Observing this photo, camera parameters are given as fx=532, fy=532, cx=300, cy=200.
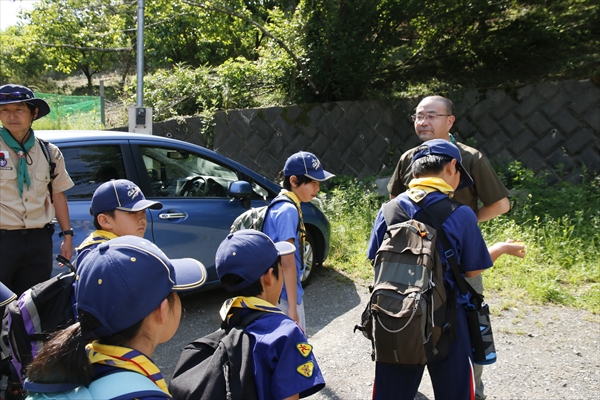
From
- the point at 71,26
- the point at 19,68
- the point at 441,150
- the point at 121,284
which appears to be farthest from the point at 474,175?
the point at 19,68

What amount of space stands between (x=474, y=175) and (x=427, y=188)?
935 millimetres

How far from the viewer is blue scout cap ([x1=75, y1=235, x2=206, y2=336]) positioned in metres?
1.42

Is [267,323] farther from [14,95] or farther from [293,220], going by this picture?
[14,95]

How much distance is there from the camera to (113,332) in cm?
144

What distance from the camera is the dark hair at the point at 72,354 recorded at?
53.1 inches

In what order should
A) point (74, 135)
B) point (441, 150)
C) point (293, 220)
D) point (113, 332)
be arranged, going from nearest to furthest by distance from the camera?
point (113, 332) → point (441, 150) → point (293, 220) → point (74, 135)

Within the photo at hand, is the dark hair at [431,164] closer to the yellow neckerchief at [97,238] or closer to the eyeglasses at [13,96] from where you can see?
the yellow neckerchief at [97,238]

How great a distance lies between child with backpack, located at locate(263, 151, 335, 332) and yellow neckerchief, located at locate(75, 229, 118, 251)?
836 millimetres

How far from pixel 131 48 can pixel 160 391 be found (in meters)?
13.8

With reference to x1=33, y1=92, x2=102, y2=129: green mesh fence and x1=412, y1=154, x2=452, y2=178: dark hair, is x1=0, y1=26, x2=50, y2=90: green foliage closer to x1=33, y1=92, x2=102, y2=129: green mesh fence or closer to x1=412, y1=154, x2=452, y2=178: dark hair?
x1=33, y1=92, x2=102, y2=129: green mesh fence

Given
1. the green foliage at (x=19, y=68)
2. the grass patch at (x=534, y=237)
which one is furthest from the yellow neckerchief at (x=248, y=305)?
the green foliage at (x=19, y=68)

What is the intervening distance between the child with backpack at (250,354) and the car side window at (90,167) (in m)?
2.71

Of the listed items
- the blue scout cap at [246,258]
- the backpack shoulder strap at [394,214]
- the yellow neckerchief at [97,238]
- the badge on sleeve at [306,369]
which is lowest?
the badge on sleeve at [306,369]

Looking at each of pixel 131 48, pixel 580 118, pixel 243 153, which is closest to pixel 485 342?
pixel 243 153
